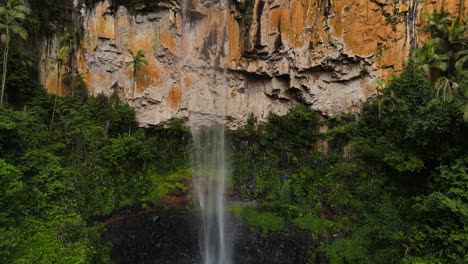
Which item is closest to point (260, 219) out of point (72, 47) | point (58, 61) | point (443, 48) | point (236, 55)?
point (236, 55)

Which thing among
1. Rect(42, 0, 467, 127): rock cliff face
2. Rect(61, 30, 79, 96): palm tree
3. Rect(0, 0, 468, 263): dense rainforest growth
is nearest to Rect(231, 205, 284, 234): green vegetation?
Rect(0, 0, 468, 263): dense rainforest growth

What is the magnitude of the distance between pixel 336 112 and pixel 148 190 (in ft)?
39.4

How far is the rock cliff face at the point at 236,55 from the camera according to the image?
63.2 feet

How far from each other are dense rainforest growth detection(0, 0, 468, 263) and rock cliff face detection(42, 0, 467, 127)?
1.30m

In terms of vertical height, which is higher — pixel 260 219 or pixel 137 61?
pixel 137 61

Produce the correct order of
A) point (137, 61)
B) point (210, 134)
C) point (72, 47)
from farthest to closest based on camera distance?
1. point (210, 134)
2. point (72, 47)
3. point (137, 61)

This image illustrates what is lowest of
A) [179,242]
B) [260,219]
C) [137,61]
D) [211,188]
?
[179,242]

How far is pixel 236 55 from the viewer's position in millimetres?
23172

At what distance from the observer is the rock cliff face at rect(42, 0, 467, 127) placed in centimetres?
1927

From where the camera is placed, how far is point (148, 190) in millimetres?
19000

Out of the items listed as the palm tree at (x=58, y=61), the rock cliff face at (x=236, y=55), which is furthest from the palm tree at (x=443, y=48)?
the palm tree at (x=58, y=61)

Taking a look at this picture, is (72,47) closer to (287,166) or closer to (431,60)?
(287,166)

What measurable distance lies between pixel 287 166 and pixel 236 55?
843cm

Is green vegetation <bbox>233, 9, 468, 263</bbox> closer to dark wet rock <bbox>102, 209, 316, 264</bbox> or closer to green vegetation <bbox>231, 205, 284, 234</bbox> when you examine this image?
green vegetation <bbox>231, 205, 284, 234</bbox>
